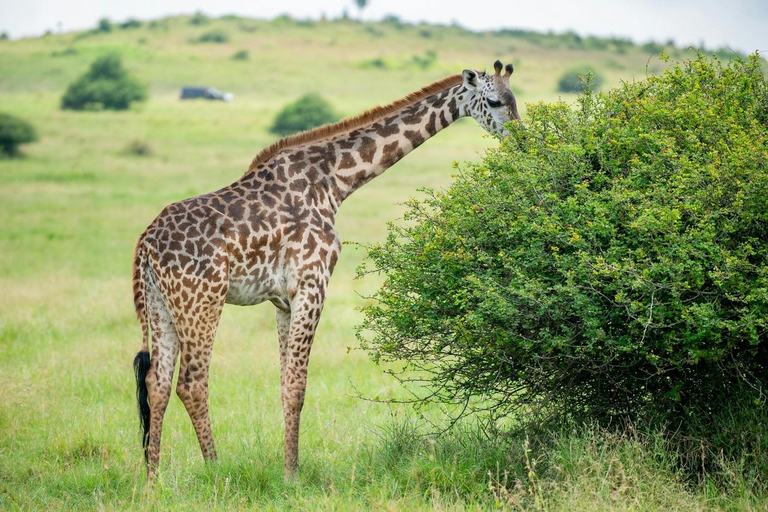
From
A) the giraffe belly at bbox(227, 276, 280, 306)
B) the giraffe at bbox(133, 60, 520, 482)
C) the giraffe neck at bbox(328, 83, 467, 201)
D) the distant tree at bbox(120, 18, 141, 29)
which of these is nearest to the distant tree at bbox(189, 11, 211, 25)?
the distant tree at bbox(120, 18, 141, 29)

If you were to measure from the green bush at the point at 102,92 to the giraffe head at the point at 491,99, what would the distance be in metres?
52.1

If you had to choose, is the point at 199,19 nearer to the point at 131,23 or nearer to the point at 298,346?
the point at 131,23

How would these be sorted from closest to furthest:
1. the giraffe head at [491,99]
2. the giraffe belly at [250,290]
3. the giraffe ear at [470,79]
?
the giraffe belly at [250,290] → the giraffe head at [491,99] → the giraffe ear at [470,79]

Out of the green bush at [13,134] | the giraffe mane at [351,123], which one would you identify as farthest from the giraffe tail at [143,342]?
the green bush at [13,134]

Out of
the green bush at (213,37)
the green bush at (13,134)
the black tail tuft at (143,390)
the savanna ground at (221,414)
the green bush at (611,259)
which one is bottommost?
the green bush at (13,134)

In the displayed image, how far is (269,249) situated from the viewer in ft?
23.4

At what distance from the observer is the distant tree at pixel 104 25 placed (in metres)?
97.7

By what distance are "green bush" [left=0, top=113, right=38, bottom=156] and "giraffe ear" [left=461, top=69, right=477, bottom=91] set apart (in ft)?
112

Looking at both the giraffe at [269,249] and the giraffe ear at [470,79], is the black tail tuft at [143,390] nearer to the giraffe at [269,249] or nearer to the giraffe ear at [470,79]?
the giraffe at [269,249]

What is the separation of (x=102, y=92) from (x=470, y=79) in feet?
173

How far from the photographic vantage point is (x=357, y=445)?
7367mm

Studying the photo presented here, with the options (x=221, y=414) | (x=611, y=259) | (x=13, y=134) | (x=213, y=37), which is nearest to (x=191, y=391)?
(x=221, y=414)

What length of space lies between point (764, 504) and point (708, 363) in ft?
3.49

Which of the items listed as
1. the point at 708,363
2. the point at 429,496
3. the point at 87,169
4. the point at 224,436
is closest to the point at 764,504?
the point at 708,363
